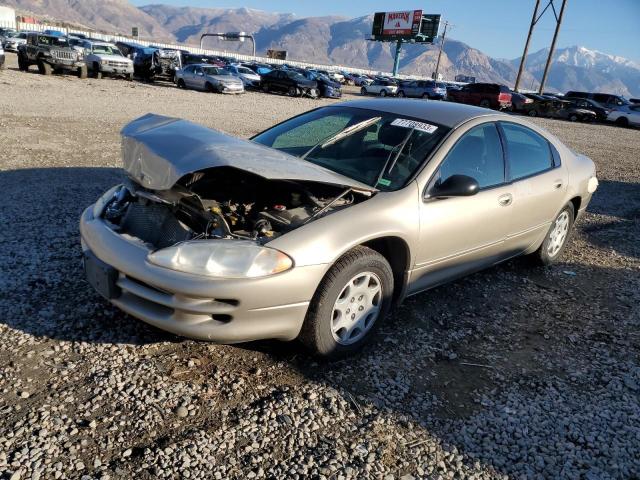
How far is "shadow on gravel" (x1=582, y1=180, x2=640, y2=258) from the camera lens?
6129 mm

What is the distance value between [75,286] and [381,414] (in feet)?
7.76

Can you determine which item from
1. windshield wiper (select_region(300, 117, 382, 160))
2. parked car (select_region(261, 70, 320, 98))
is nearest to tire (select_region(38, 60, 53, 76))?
parked car (select_region(261, 70, 320, 98))

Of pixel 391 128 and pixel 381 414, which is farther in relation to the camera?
pixel 391 128

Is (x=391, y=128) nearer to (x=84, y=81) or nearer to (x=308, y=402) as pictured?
(x=308, y=402)

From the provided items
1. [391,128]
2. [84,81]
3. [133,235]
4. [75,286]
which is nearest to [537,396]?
[391,128]

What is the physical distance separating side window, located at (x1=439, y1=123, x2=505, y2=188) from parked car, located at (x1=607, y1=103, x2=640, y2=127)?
94.3 ft

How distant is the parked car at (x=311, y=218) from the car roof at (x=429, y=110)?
2cm

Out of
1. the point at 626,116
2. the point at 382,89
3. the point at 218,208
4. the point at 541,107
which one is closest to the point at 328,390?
the point at 218,208

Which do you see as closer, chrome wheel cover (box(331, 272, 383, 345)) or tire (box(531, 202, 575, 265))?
chrome wheel cover (box(331, 272, 383, 345))

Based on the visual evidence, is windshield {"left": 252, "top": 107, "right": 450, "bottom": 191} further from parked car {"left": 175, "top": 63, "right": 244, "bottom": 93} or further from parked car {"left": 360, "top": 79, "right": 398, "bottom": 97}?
parked car {"left": 360, "top": 79, "right": 398, "bottom": 97}

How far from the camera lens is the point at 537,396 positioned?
3.04 m

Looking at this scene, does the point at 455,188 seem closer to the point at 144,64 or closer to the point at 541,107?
the point at 144,64

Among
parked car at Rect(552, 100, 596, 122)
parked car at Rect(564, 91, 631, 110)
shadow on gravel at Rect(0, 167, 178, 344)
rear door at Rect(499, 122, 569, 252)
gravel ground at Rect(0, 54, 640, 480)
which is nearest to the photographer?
gravel ground at Rect(0, 54, 640, 480)

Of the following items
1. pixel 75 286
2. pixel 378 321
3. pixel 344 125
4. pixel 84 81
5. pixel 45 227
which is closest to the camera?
pixel 378 321
